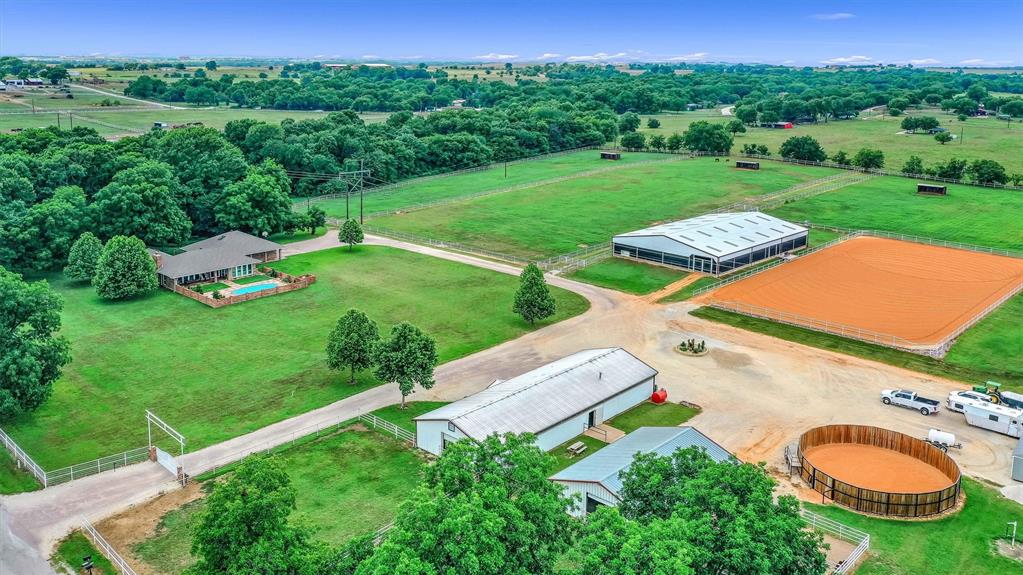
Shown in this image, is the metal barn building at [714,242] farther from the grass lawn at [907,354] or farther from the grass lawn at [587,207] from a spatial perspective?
the grass lawn at [907,354]

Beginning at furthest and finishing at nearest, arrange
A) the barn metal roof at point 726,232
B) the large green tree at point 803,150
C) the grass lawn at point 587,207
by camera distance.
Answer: the large green tree at point 803,150 → the grass lawn at point 587,207 → the barn metal roof at point 726,232

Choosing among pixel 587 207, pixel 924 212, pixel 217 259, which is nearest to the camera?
pixel 217 259

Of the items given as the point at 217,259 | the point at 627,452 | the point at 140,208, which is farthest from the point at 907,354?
the point at 140,208

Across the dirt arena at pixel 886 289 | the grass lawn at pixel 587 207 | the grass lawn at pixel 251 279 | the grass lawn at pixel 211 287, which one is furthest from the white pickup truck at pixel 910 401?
the grass lawn at pixel 211 287

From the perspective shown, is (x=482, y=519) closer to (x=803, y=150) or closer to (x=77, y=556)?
(x=77, y=556)

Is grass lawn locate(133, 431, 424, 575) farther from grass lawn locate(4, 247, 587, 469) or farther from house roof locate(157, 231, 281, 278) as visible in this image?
house roof locate(157, 231, 281, 278)

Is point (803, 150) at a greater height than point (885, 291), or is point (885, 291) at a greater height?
point (803, 150)
